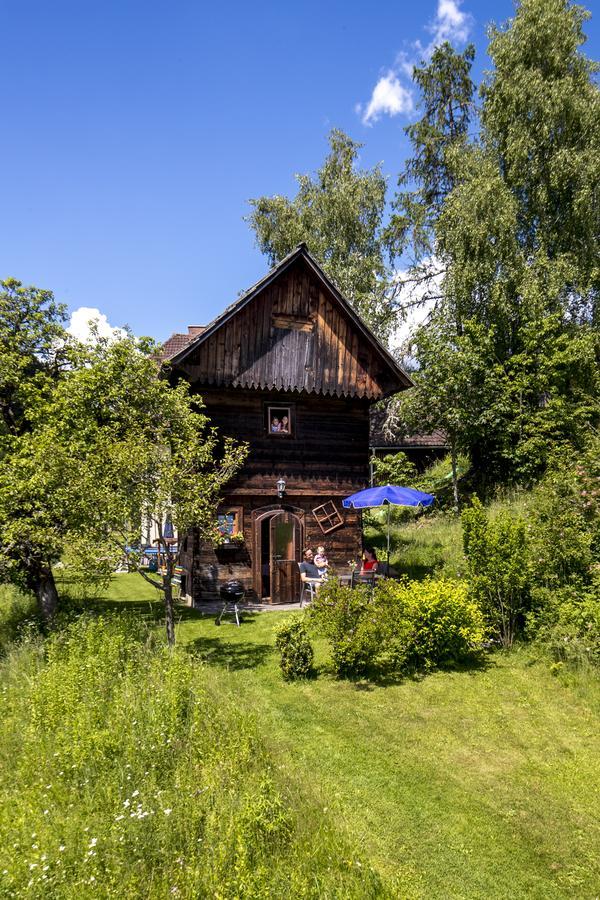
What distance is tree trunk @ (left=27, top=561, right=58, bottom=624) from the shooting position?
456 inches

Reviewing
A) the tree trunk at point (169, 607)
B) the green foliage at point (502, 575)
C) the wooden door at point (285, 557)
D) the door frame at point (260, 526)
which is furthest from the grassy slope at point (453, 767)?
the wooden door at point (285, 557)

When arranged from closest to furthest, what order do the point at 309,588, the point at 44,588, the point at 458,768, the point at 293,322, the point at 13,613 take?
the point at 458,768 → the point at 44,588 → the point at 13,613 → the point at 309,588 → the point at 293,322

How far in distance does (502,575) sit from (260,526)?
782 centimetres

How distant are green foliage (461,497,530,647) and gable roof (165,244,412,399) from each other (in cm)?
775

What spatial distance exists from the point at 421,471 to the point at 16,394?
2227 centimetres

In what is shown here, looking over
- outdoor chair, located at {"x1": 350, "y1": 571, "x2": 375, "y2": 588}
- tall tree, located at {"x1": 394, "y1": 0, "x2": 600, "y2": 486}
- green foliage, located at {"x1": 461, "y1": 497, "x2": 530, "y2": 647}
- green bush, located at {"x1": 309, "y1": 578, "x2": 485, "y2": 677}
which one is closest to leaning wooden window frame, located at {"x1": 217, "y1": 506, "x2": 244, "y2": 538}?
outdoor chair, located at {"x1": 350, "y1": 571, "x2": 375, "y2": 588}

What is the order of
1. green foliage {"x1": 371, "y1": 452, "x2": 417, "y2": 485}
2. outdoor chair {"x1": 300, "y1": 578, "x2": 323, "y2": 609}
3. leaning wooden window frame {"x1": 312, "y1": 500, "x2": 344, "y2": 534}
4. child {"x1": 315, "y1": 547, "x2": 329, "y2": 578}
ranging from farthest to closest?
green foliage {"x1": 371, "y1": 452, "x2": 417, "y2": 485}, leaning wooden window frame {"x1": 312, "y1": 500, "x2": 344, "y2": 534}, child {"x1": 315, "y1": 547, "x2": 329, "y2": 578}, outdoor chair {"x1": 300, "y1": 578, "x2": 323, "y2": 609}

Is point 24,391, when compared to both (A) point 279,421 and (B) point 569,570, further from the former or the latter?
(B) point 569,570

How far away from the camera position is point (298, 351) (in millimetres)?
16281

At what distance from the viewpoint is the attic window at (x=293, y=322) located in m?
16.2

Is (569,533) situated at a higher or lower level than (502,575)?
higher

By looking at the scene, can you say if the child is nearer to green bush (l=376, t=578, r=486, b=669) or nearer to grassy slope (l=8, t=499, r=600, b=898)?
grassy slope (l=8, t=499, r=600, b=898)

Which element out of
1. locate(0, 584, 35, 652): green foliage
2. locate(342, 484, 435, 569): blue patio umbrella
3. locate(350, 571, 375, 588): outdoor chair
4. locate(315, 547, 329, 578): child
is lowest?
locate(0, 584, 35, 652): green foliage

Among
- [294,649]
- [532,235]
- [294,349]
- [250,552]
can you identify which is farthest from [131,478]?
[532,235]
